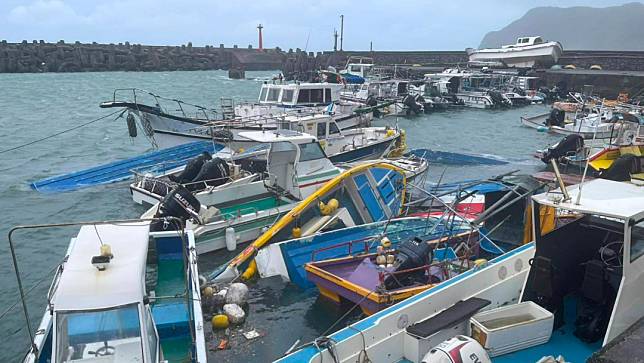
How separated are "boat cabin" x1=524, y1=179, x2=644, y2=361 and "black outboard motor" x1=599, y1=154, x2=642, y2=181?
6.31 m

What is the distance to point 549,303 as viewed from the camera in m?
6.73

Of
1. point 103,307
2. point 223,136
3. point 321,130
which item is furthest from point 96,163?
point 103,307

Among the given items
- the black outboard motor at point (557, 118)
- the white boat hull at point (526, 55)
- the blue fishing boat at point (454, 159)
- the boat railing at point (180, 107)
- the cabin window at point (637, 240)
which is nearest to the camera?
the cabin window at point (637, 240)

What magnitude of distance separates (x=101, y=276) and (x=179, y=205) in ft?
20.0

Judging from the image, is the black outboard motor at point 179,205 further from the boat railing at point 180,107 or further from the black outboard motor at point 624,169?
the black outboard motor at point 624,169

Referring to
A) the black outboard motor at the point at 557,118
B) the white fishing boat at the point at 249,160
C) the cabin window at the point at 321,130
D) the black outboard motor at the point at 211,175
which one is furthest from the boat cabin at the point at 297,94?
the black outboard motor at the point at 557,118

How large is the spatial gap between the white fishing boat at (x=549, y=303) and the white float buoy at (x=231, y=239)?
6100 millimetres

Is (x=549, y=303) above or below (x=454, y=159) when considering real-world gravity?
above

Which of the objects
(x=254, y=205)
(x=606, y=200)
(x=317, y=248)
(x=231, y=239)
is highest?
(x=606, y=200)

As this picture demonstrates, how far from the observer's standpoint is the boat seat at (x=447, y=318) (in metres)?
6.24

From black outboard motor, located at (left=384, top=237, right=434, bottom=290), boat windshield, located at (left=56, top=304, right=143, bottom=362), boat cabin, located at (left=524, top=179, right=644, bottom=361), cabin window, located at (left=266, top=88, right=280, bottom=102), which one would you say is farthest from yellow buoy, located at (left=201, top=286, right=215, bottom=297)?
cabin window, located at (left=266, top=88, right=280, bottom=102)

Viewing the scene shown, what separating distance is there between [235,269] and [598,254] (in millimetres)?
6197

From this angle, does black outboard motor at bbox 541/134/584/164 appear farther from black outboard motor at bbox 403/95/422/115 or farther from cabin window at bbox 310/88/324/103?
black outboard motor at bbox 403/95/422/115

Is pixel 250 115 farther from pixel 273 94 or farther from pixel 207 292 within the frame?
pixel 207 292
